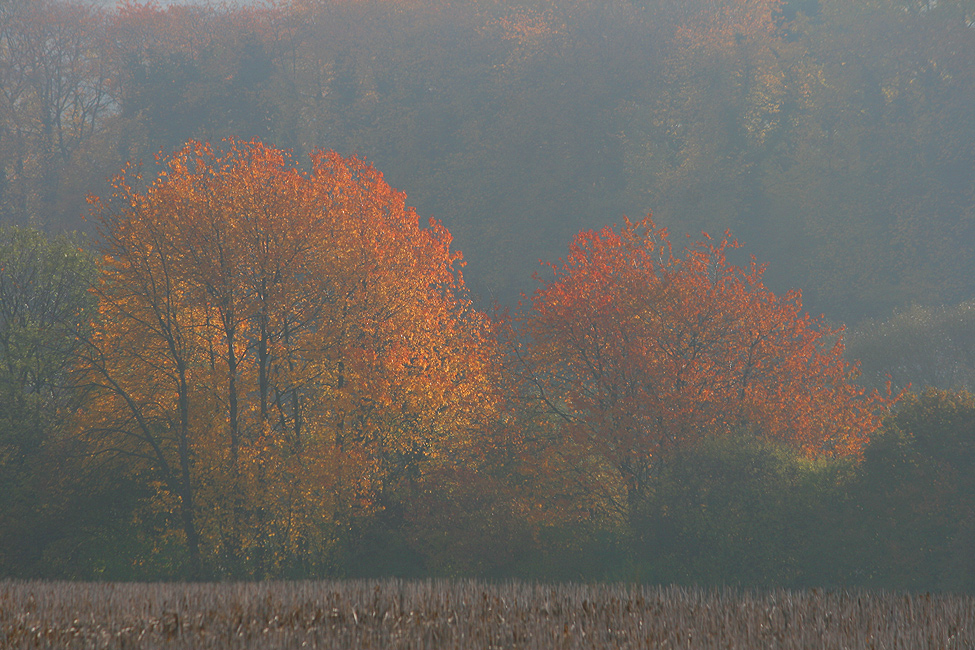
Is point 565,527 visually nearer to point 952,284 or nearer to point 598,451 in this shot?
point 598,451

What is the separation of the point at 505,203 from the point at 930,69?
31985 millimetres

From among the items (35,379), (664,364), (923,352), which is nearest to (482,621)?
(664,364)

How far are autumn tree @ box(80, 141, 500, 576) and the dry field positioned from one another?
8.16 metres

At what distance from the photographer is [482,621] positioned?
41.0ft

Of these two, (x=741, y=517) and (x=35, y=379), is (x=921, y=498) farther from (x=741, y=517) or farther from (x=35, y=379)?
(x=35, y=379)

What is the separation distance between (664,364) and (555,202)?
3519 cm

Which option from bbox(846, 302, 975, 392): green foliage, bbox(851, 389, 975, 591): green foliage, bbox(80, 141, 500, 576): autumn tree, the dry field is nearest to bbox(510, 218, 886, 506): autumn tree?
bbox(80, 141, 500, 576): autumn tree

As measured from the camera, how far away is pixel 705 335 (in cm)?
2488

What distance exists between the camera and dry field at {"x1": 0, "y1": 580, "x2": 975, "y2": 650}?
1140 centimetres

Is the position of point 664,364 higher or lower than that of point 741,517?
higher

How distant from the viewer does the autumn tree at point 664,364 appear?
75.6 ft

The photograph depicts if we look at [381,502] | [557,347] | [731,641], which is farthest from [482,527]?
[731,641]

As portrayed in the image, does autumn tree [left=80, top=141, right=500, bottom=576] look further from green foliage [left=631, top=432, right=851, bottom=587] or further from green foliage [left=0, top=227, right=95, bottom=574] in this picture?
green foliage [left=631, top=432, right=851, bottom=587]

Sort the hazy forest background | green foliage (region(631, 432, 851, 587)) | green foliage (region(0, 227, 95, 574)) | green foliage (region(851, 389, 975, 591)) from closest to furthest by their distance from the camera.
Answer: green foliage (region(851, 389, 975, 591)) < green foliage (region(631, 432, 851, 587)) < the hazy forest background < green foliage (region(0, 227, 95, 574))
